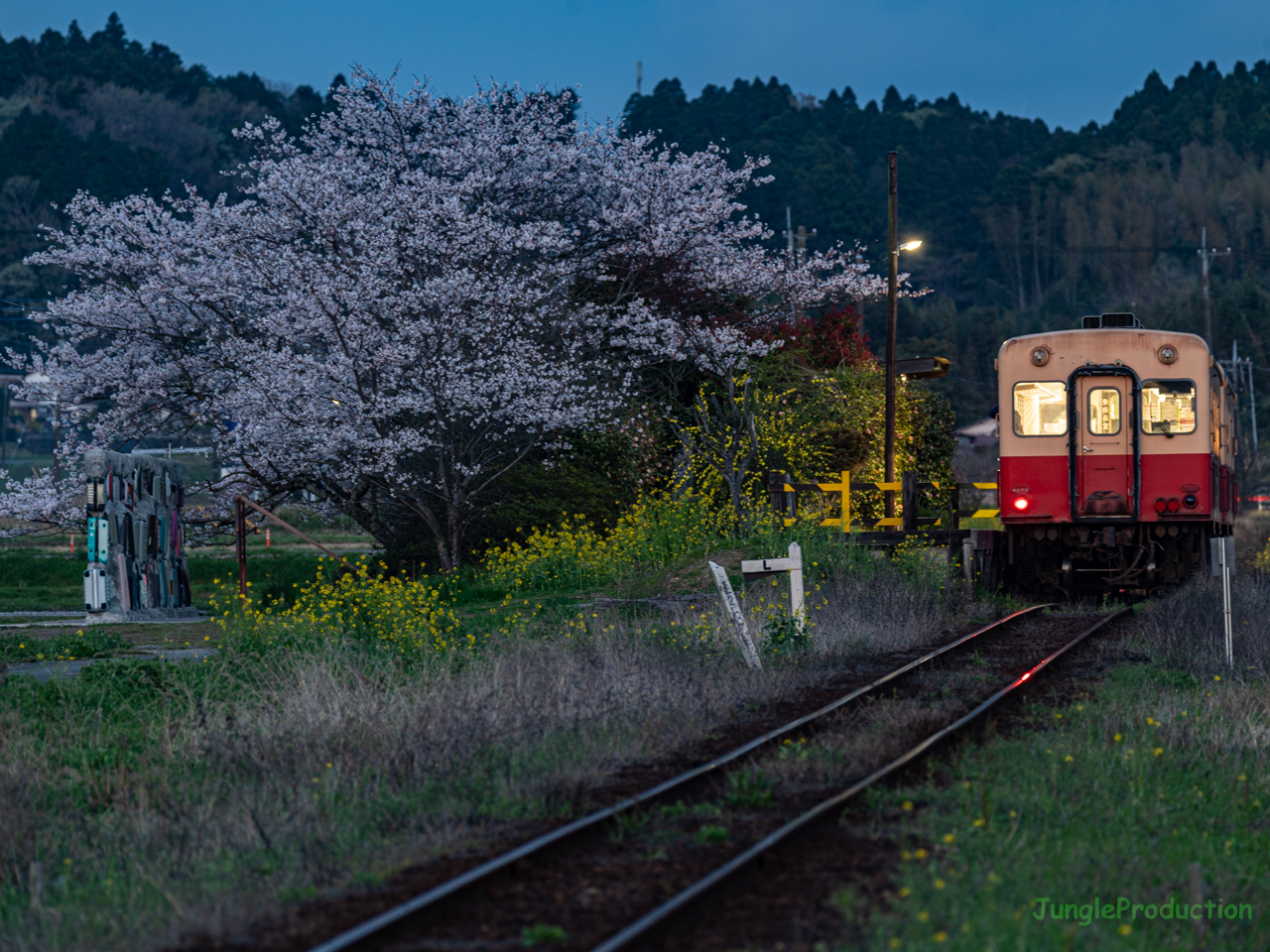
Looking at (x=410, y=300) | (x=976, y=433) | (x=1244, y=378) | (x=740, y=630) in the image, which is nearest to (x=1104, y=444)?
(x=740, y=630)

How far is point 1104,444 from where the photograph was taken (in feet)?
60.6

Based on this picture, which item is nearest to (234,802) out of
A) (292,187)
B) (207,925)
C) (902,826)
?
(207,925)

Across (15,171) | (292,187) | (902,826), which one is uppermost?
(15,171)

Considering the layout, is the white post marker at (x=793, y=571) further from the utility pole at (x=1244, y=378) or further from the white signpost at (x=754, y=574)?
the utility pole at (x=1244, y=378)

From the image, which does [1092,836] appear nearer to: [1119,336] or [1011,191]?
[1119,336]

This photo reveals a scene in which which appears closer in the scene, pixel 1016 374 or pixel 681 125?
pixel 1016 374

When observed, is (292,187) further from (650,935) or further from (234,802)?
(650,935)

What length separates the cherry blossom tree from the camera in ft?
70.7

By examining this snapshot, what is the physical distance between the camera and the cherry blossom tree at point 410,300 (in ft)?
70.7

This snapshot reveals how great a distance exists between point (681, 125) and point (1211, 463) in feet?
356

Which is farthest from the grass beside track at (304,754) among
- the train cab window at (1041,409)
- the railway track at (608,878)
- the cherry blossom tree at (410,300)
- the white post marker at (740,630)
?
the cherry blossom tree at (410,300)

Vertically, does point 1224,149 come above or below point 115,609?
above

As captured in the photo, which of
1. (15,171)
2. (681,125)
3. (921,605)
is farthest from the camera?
(681,125)

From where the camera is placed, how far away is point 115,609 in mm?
17781
